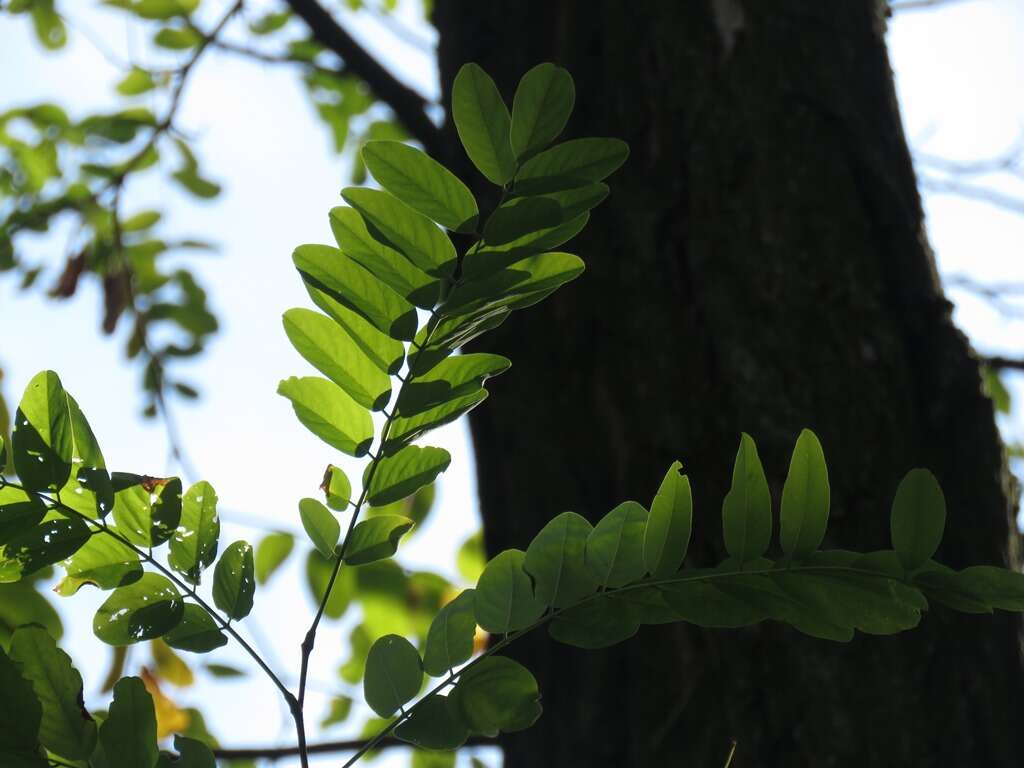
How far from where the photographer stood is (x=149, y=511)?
1.92 ft

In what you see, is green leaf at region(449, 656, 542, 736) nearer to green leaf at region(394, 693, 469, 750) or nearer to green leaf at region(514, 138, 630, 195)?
green leaf at region(394, 693, 469, 750)

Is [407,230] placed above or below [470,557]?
above

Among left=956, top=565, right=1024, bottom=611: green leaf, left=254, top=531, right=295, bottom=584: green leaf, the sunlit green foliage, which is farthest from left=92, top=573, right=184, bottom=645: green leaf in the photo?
left=254, top=531, right=295, bottom=584: green leaf

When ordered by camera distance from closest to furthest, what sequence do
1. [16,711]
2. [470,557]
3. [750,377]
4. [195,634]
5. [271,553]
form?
[16,711], [195,634], [750,377], [271,553], [470,557]

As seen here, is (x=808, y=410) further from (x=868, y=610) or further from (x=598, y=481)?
(x=868, y=610)

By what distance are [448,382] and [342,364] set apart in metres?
0.07

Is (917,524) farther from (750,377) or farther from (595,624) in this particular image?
(750,377)

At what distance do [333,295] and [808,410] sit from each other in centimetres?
64

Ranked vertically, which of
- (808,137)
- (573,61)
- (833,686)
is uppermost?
(573,61)

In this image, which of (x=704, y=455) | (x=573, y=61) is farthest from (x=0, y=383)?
(x=704, y=455)

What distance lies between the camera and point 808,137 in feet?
3.87

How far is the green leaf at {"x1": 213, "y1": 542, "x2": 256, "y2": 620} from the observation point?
0.58m

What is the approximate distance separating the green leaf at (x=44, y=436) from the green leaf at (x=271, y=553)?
81 centimetres

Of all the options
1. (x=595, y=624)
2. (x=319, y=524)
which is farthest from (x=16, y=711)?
(x=595, y=624)
